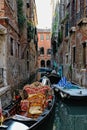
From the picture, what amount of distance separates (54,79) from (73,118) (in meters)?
9.05

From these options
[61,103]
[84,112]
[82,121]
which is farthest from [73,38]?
[82,121]

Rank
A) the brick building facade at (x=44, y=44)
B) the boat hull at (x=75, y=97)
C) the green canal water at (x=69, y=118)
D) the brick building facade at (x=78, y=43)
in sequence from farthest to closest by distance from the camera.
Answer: the brick building facade at (x=44, y=44) < the brick building facade at (x=78, y=43) < the boat hull at (x=75, y=97) < the green canal water at (x=69, y=118)

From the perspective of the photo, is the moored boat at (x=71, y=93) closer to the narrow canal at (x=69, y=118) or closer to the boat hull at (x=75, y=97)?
the boat hull at (x=75, y=97)

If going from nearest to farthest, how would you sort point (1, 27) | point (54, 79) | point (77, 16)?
point (1, 27)
point (77, 16)
point (54, 79)

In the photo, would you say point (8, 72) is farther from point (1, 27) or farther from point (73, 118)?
point (73, 118)

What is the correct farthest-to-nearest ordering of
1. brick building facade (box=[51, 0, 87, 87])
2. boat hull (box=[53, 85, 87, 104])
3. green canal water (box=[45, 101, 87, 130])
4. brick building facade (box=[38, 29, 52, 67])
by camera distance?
brick building facade (box=[38, 29, 52, 67]) < brick building facade (box=[51, 0, 87, 87]) < boat hull (box=[53, 85, 87, 104]) < green canal water (box=[45, 101, 87, 130])

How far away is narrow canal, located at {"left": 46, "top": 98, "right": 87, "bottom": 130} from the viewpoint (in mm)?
7068

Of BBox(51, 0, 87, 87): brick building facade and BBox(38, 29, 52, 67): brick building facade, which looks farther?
BBox(38, 29, 52, 67): brick building facade

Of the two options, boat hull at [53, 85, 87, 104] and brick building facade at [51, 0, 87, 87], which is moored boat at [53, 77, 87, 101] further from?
brick building facade at [51, 0, 87, 87]

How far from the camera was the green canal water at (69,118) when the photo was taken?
705 cm

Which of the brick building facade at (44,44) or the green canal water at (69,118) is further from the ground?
the green canal water at (69,118)

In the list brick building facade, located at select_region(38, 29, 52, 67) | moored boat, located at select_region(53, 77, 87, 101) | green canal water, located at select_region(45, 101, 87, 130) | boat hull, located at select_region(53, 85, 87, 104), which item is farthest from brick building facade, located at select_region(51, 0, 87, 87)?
brick building facade, located at select_region(38, 29, 52, 67)

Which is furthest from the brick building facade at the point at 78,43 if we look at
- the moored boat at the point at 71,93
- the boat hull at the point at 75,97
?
the boat hull at the point at 75,97

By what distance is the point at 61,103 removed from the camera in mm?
10555
